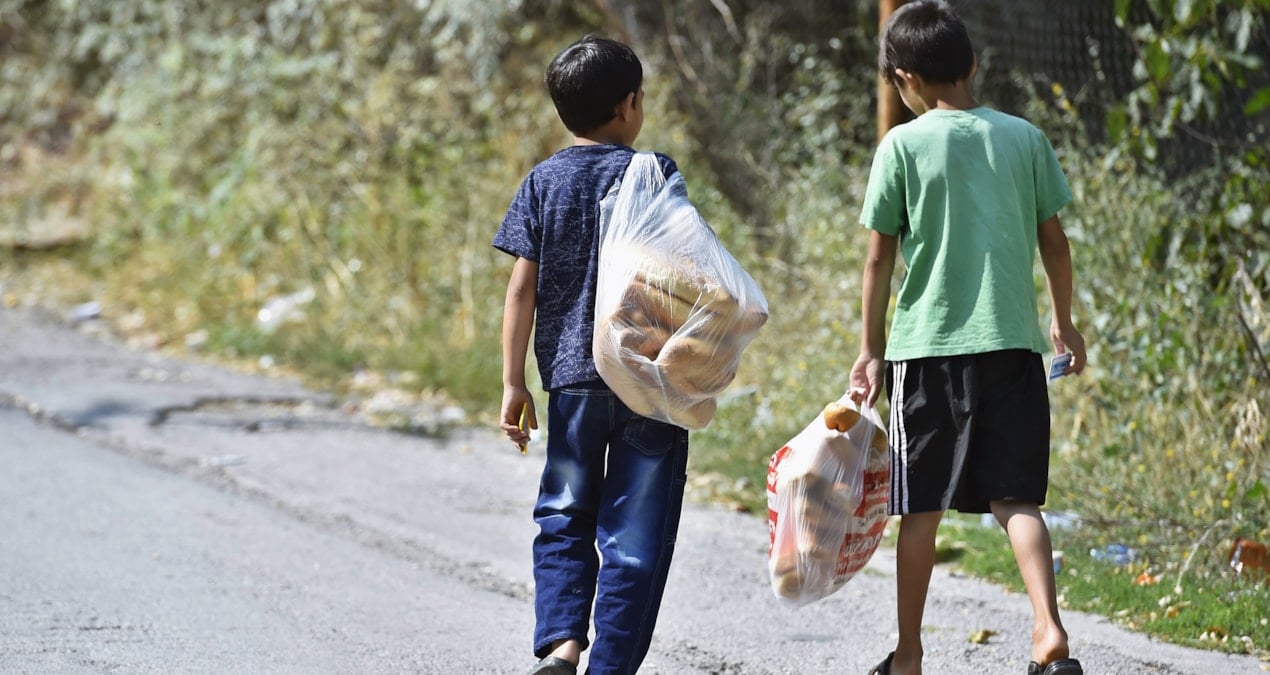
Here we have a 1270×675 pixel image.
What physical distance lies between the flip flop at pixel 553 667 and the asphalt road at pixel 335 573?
636mm

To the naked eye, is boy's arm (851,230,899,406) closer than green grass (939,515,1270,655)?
Yes

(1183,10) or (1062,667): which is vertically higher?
(1183,10)

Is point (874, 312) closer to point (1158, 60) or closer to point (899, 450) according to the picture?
point (899, 450)

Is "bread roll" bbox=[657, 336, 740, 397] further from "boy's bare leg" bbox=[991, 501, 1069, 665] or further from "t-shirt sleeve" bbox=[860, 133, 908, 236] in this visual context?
"boy's bare leg" bbox=[991, 501, 1069, 665]

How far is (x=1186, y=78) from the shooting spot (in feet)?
17.3

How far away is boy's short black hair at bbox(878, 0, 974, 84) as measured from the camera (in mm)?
2955

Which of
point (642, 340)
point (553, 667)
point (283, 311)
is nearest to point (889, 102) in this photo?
point (642, 340)

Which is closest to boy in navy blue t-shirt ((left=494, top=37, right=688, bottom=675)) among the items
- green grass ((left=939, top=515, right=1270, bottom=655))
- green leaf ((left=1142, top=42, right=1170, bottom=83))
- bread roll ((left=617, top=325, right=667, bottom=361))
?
bread roll ((left=617, top=325, right=667, bottom=361))

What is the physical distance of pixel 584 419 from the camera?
9.66 ft

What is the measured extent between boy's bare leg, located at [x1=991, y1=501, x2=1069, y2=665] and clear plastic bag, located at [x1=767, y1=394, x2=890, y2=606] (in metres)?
0.29

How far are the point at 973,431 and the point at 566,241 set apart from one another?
3.20ft

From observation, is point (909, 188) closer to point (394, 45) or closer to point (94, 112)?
point (394, 45)

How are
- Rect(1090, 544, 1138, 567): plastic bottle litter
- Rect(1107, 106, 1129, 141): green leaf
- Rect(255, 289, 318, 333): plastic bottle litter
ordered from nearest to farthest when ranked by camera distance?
Rect(1090, 544, 1138, 567): plastic bottle litter
Rect(1107, 106, 1129, 141): green leaf
Rect(255, 289, 318, 333): plastic bottle litter

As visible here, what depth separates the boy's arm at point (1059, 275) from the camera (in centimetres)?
303
